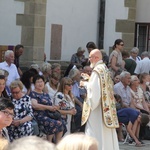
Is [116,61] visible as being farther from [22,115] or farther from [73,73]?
[22,115]

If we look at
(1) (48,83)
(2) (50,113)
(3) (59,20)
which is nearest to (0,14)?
(3) (59,20)

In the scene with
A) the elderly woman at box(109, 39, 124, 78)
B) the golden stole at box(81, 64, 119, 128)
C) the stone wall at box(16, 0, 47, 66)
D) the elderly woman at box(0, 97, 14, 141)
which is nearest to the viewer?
the elderly woman at box(0, 97, 14, 141)

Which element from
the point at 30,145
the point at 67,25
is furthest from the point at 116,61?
the point at 30,145

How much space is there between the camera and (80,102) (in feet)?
38.7

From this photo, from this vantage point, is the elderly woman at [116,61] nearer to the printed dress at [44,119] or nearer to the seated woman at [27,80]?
the seated woman at [27,80]

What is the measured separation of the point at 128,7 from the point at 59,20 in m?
2.54

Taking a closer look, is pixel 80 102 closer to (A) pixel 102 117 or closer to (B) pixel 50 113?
(B) pixel 50 113

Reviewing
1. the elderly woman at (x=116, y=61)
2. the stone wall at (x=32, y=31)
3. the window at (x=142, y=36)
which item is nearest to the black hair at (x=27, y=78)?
the stone wall at (x=32, y=31)

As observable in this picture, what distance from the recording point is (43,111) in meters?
9.95

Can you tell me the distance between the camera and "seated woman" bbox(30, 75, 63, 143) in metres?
9.89

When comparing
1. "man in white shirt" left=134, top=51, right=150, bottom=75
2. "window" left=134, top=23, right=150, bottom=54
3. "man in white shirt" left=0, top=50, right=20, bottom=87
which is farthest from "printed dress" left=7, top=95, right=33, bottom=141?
"window" left=134, top=23, right=150, bottom=54

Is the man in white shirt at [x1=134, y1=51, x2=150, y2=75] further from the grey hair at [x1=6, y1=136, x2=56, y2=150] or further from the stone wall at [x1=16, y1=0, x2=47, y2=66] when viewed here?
the grey hair at [x1=6, y1=136, x2=56, y2=150]

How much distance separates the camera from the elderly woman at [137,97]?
1274 centimetres

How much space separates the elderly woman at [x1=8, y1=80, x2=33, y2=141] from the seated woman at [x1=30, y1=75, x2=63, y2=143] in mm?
792
